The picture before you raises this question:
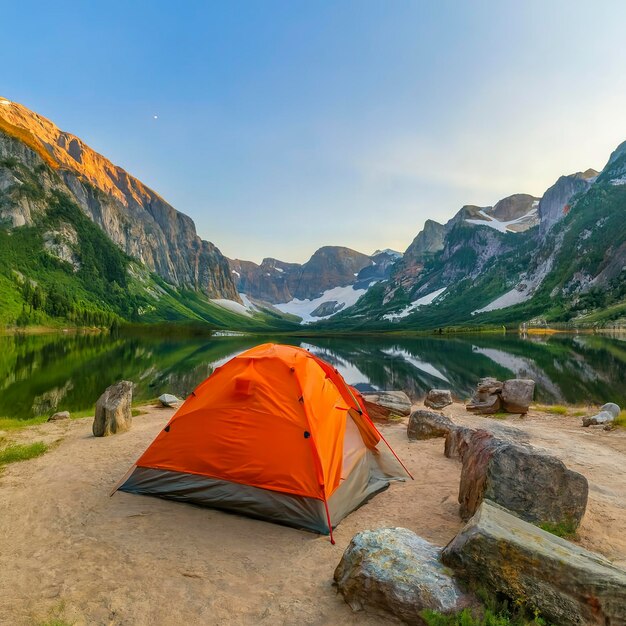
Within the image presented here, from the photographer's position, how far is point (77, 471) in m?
11.6

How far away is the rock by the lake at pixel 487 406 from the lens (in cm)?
2203

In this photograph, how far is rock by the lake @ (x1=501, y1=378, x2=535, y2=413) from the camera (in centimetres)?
2178

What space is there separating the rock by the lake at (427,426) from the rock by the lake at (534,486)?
7.75m

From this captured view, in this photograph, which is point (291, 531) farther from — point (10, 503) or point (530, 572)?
point (10, 503)

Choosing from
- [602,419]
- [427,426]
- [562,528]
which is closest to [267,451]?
[562,528]

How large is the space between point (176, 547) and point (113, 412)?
1020 cm

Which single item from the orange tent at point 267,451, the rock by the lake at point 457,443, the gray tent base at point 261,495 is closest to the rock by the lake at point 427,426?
the rock by the lake at point 457,443

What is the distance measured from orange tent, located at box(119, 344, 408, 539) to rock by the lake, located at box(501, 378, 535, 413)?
14.4 m

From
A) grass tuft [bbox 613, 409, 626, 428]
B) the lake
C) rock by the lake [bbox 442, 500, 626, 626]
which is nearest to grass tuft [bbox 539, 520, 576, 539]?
rock by the lake [bbox 442, 500, 626, 626]

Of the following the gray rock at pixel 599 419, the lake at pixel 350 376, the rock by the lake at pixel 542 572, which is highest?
the rock by the lake at pixel 542 572

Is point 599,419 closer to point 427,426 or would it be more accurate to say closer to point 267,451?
point 427,426

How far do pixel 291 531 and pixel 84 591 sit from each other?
145 inches

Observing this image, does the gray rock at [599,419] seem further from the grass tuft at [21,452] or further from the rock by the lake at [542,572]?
the grass tuft at [21,452]

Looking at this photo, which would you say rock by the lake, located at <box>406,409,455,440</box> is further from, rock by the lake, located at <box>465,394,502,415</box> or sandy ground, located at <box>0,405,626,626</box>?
rock by the lake, located at <box>465,394,502,415</box>
